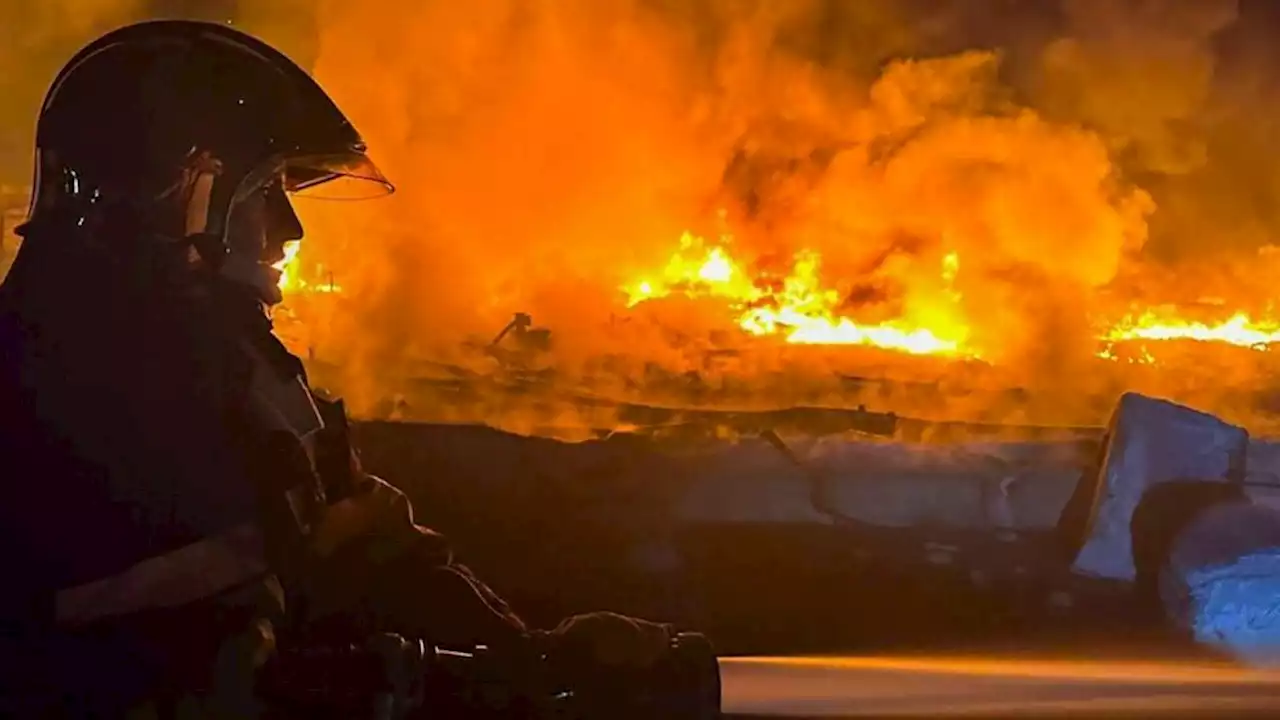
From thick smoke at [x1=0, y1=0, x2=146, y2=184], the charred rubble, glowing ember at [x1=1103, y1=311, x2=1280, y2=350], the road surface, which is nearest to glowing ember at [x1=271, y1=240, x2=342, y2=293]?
the charred rubble

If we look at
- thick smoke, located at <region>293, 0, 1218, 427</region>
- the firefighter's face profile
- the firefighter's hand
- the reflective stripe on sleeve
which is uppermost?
thick smoke, located at <region>293, 0, 1218, 427</region>

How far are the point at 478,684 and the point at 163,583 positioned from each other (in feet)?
1.45

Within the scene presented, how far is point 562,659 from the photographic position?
1845 mm

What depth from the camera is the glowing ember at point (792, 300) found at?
3.02m

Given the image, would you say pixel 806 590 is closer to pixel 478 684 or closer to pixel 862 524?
pixel 862 524

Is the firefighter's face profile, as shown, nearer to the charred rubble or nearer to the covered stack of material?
the charred rubble

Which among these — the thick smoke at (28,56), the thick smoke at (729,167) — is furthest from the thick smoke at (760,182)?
the thick smoke at (28,56)

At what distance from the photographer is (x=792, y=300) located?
305 centimetres

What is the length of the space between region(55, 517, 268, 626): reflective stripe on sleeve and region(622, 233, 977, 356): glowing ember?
4.42ft

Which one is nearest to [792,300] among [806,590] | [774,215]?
[774,215]

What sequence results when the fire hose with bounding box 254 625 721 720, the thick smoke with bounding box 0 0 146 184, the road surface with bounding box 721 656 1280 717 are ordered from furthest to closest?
the thick smoke with bounding box 0 0 146 184
the road surface with bounding box 721 656 1280 717
the fire hose with bounding box 254 625 721 720

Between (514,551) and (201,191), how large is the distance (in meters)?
0.99

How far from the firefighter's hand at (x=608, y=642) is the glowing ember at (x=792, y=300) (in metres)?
1.23

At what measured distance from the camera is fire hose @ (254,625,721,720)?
1.70 meters
